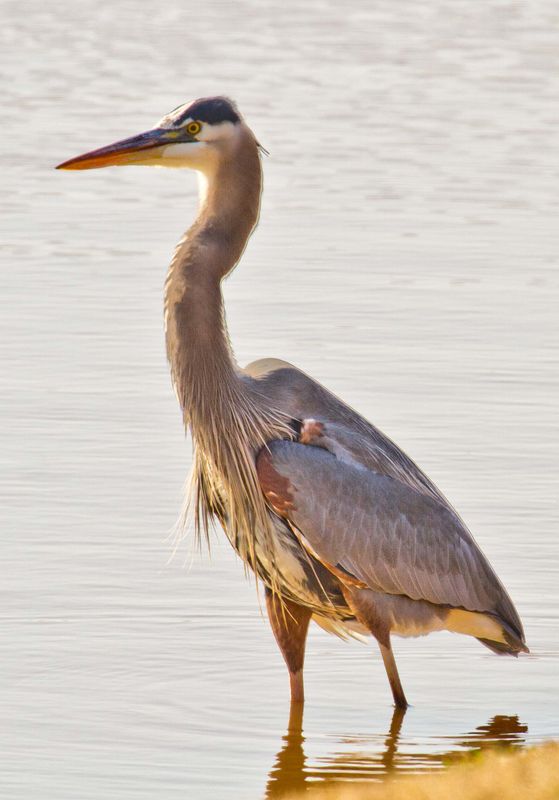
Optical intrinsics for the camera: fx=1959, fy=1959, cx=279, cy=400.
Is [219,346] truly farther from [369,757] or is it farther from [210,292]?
[369,757]

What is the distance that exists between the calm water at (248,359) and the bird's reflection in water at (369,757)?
0.01 m

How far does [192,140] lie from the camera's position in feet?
25.3

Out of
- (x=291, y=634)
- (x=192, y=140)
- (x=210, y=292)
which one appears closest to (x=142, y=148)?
(x=192, y=140)

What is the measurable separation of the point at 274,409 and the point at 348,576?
0.72 meters

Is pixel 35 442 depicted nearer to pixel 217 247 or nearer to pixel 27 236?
pixel 217 247

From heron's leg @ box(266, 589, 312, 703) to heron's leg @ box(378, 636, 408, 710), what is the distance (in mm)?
377

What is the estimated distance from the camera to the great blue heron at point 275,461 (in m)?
7.56

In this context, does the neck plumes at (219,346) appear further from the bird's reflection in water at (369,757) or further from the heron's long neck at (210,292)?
the bird's reflection in water at (369,757)

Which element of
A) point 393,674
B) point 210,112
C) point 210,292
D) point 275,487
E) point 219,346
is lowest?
point 393,674

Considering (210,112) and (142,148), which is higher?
(210,112)

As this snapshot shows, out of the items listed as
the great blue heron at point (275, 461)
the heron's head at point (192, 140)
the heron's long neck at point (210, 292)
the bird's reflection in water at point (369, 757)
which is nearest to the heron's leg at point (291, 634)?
the great blue heron at point (275, 461)

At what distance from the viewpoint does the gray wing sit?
754 centimetres

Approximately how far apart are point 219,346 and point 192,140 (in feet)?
2.71

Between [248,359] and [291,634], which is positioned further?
[248,359]
